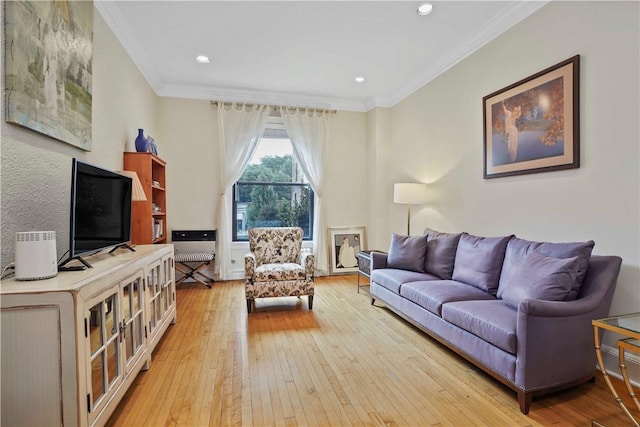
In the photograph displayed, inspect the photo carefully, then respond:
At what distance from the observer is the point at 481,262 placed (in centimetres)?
288

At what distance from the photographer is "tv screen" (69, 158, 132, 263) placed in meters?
1.83

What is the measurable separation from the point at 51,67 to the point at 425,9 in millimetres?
2966

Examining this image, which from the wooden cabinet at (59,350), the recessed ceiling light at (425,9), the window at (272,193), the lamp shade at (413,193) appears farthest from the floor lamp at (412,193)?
the wooden cabinet at (59,350)

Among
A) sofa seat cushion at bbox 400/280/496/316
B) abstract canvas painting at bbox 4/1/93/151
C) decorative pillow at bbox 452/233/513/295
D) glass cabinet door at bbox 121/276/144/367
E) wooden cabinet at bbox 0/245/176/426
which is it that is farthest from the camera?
decorative pillow at bbox 452/233/513/295

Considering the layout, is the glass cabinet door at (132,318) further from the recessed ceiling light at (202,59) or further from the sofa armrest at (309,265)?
the recessed ceiling light at (202,59)

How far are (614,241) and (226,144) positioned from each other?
4741mm

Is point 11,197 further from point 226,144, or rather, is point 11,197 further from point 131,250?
point 226,144

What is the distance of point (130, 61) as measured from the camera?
11.9 ft

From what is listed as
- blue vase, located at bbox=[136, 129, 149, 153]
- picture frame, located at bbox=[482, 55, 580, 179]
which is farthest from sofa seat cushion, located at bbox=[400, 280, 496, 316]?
blue vase, located at bbox=[136, 129, 149, 153]

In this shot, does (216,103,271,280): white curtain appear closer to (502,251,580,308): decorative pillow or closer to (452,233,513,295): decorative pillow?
(452,233,513,295): decorative pillow

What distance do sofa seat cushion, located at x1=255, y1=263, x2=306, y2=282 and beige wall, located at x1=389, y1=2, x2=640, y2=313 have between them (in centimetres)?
Result: 193

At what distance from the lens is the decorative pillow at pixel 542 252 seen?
2.12 meters

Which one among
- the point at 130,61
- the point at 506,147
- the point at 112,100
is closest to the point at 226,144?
the point at 130,61

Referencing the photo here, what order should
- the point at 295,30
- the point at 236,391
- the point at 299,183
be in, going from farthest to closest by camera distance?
1. the point at 299,183
2. the point at 295,30
3. the point at 236,391
